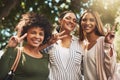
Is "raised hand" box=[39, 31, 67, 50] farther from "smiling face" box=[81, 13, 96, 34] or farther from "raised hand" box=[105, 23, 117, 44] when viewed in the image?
"raised hand" box=[105, 23, 117, 44]

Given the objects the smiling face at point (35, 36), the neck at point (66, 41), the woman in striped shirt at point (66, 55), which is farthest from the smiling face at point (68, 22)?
the smiling face at point (35, 36)

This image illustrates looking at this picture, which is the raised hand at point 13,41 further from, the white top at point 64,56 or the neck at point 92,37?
the neck at point 92,37

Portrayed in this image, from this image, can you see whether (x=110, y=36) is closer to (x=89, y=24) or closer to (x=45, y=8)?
(x=89, y=24)

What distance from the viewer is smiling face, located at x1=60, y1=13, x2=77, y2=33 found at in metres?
5.43

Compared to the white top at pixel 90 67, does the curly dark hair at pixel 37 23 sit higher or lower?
higher

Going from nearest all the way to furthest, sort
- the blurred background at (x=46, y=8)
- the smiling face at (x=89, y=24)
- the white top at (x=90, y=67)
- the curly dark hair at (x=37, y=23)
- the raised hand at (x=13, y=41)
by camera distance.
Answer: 1. the raised hand at (x=13, y=41)
2. the curly dark hair at (x=37, y=23)
3. the white top at (x=90, y=67)
4. the smiling face at (x=89, y=24)
5. the blurred background at (x=46, y=8)

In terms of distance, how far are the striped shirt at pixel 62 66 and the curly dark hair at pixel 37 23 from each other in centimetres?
20

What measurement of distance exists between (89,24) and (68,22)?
314 mm

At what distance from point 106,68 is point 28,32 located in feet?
3.85

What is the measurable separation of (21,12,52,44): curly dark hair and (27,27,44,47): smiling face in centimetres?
5

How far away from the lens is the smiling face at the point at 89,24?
218 inches

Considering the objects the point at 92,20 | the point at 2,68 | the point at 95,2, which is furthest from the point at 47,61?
the point at 95,2

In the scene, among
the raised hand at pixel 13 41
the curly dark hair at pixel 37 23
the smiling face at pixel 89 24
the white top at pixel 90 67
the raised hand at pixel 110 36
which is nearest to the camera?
the raised hand at pixel 13 41

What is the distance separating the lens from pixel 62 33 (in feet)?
17.5
